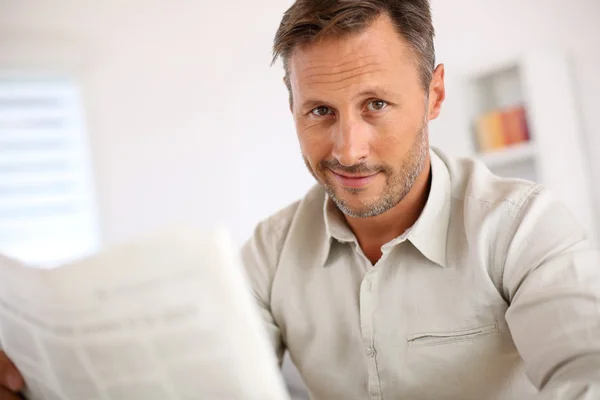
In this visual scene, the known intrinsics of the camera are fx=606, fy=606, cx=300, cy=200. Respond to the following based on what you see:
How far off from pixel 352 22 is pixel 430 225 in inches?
14.5

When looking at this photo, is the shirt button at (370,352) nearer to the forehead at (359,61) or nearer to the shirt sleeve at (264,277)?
the shirt sleeve at (264,277)

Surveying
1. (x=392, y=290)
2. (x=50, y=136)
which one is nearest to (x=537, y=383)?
(x=392, y=290)

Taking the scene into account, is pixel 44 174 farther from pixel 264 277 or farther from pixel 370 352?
pixel 370 352

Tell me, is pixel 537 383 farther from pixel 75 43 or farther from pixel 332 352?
pixel 75 43

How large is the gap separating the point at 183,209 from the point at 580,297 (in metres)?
2.84

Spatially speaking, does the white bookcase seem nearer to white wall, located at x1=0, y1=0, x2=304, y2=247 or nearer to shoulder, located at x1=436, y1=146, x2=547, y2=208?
white wall, located at x1=0, y1=0, x2=304, y2=247

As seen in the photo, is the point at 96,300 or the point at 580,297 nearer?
the point at 96,300

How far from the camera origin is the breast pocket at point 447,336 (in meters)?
0.97

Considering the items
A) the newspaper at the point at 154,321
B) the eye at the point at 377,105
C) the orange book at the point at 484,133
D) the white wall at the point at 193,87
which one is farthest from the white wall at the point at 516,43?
the newspaper at the point at 154,321

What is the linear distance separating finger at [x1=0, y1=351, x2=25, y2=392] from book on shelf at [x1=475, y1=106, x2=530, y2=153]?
2732 millimetres

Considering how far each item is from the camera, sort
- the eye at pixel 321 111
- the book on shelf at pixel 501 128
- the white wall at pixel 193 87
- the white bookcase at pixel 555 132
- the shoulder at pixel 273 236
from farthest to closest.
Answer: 1. the white wall at pixel 193 87
2. the book on shelf at pixel 501 128
3. the white bookcase at pixel 555 132
4. the shoulder at pixel 273 236
5. the eye at pixel 321 111

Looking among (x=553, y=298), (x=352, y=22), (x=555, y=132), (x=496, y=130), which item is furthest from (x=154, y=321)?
(x=496, y=130)

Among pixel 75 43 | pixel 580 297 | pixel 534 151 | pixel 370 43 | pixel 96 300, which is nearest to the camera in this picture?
Answer: pixel 96 300

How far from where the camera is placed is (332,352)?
43.2 inches
